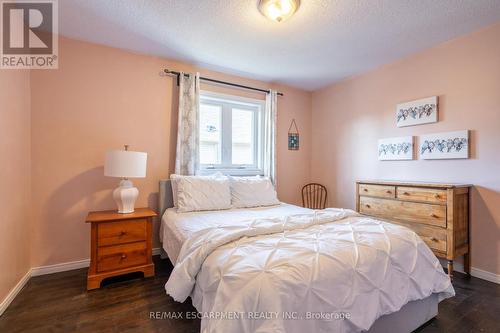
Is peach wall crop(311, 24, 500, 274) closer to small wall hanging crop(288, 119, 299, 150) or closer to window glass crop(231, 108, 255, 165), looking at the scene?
small wall hanging crop(288, 119, 299, 150)

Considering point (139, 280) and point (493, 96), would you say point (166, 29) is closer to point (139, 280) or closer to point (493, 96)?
point (139, 280)

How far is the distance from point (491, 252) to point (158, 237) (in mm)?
3464

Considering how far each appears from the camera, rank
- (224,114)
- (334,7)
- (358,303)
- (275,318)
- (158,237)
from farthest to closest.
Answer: (224,114), (158,237), (334,7), (358,303), (275,318)

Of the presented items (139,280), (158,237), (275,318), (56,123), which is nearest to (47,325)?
(139,280)

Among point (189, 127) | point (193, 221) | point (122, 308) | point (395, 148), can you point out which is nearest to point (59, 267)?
point (122, 308)

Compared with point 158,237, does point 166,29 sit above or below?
above

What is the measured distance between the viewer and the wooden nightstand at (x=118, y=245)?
205cm

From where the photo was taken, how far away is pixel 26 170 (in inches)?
87.0

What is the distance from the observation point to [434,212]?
7.32ft

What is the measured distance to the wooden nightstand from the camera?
2.05 metres

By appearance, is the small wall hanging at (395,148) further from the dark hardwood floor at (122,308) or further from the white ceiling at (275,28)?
the dark hardwood floor at (122,308)

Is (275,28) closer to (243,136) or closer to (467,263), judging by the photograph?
(243,136)

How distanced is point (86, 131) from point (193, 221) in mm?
1588

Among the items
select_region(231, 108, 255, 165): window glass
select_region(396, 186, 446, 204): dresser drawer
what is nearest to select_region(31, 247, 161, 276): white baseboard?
select_region(231, 108, 255, 165): window glass
